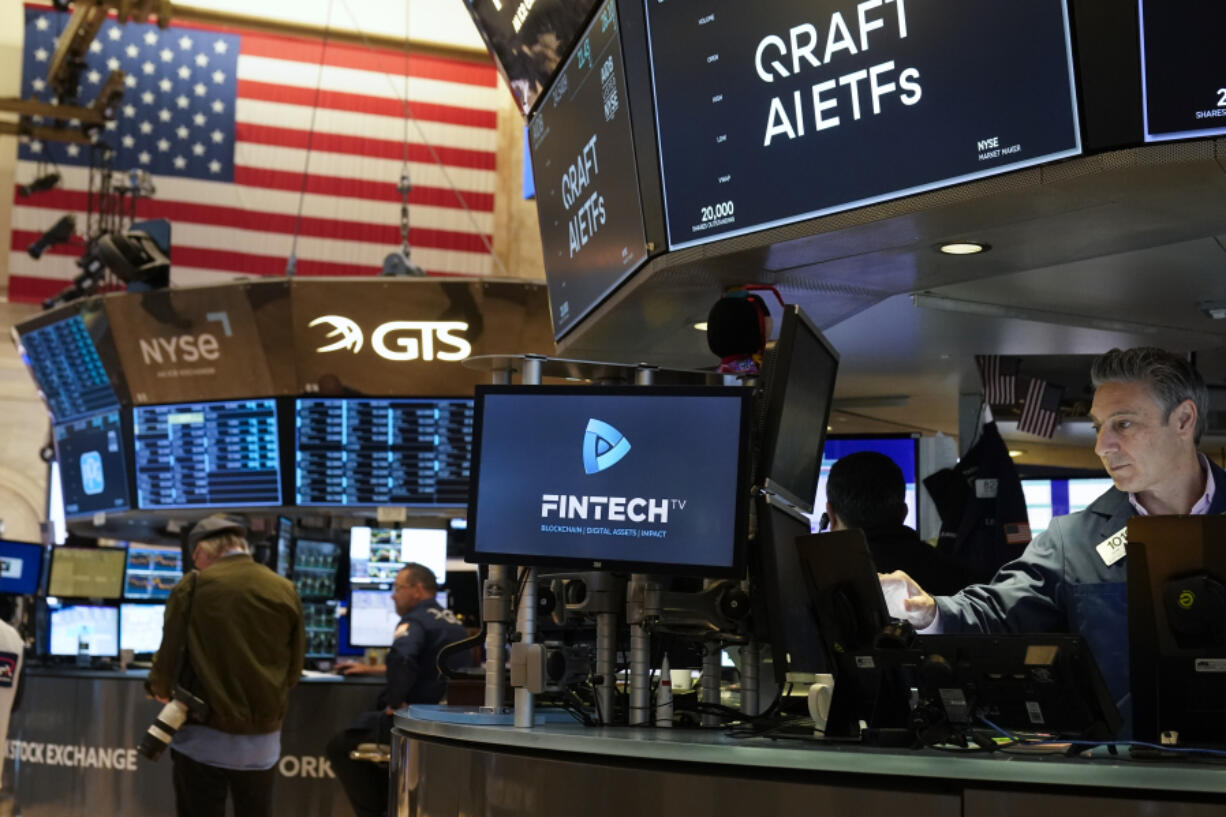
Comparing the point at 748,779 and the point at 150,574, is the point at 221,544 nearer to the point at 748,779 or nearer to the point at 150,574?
the point at 150,574

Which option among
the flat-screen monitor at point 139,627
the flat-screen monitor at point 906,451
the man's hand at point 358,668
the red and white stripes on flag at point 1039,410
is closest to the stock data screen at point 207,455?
the flat-screen monitor at point 139,627

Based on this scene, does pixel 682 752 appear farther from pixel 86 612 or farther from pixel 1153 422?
pixel 86 612

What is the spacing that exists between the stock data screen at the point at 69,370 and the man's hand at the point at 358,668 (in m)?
2.32

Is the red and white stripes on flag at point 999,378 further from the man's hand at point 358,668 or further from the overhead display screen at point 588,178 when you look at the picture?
the man's hand at point 358,668

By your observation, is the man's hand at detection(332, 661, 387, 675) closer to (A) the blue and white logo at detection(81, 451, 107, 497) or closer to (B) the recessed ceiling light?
(A) the blue and white logo at detection(81, 451, 107, 497)

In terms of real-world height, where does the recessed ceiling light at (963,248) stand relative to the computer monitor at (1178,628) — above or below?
above

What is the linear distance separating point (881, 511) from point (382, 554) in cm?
539

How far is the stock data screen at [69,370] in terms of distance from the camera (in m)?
9.47

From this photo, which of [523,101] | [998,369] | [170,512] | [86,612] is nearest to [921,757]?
[523,101]

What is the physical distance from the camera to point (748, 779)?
8.04 ft

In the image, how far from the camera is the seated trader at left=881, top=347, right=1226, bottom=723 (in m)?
3.00

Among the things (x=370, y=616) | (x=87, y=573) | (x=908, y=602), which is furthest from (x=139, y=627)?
(x=908, y=602)

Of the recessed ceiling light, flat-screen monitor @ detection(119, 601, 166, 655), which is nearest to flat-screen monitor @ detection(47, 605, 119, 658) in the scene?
flat-screen monitor @ detection(119, 601, 166, 655)

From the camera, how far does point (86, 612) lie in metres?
9.82
